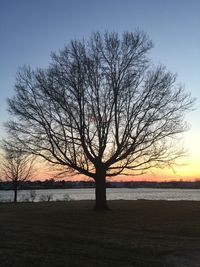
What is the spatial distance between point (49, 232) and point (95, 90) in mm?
13694

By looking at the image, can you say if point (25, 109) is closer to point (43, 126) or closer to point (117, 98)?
point (43, 126)

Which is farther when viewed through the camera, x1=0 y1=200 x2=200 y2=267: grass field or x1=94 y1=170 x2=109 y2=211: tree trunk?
x1=94 y1=170 x2=109 y2=211: tree trunk

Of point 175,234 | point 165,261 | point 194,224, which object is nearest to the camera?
point 165,261

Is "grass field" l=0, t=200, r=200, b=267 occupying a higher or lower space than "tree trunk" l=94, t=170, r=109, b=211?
lower

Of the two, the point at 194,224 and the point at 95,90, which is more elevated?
the point at 95,90

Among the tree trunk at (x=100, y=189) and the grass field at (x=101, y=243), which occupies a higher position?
the tree trunk at (x=100, y=189)

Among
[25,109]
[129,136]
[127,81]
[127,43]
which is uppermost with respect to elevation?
[127,43]

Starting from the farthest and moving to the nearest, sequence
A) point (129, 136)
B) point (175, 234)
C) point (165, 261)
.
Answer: point (129, 136)
point (175, 234)
point (165, 261)

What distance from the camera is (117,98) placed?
2777 centimetres

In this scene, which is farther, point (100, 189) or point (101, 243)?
Result: point (100, 189)

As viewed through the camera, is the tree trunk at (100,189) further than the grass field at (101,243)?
Yes

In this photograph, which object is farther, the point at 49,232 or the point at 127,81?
the point at 127,81

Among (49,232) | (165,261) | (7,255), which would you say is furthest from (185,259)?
(49,232)

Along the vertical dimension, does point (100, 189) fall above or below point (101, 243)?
above
